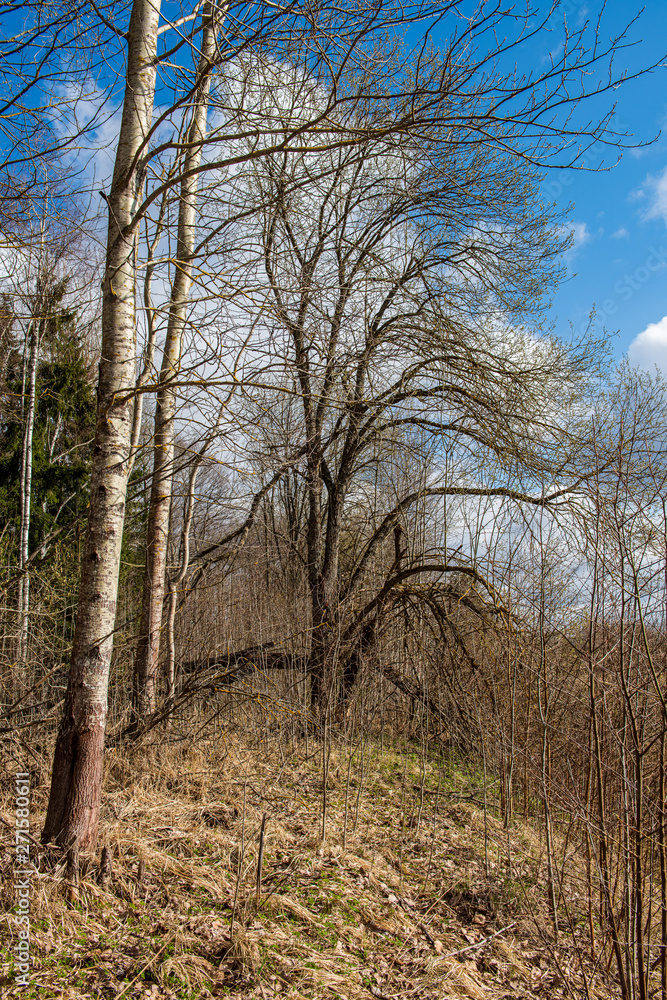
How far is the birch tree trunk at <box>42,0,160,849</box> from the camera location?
321 cm

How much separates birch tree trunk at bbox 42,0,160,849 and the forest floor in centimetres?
36

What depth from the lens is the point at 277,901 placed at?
3.47m

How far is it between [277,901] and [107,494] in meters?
2.62

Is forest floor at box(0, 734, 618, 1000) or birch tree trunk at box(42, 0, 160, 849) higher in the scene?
birch tree trunk at box(42, 0, 160, 849)

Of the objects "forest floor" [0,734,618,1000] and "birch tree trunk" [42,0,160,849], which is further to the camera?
"birch tree trunk" [42,0,160,849]

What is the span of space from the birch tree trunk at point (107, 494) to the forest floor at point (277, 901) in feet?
1.19

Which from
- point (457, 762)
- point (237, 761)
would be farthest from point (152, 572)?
point (457, 762)

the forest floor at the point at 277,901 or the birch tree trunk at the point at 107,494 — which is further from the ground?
the birch tree trunk at the point at 107,494

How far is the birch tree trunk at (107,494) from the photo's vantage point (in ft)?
10.5

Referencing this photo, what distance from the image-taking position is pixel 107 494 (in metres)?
3.46

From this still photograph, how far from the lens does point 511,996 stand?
3.31m

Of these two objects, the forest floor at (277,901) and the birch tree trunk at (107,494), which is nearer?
the forest floor at (277,901)

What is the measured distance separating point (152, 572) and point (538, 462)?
4.17 metres

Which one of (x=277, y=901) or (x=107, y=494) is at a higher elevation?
(x=107, y=494)
